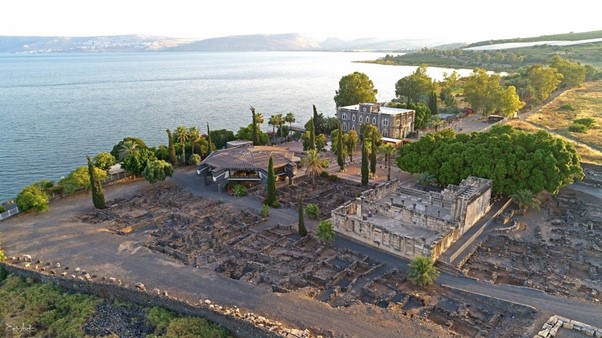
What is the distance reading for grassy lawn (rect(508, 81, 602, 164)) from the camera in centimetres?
7345

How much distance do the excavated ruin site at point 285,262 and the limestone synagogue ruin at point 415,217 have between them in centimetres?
297

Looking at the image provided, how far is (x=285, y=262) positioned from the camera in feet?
130

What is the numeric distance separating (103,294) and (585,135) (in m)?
85.5

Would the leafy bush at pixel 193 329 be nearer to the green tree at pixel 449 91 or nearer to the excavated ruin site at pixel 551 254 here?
the excavated ruin site at pixel 551 254

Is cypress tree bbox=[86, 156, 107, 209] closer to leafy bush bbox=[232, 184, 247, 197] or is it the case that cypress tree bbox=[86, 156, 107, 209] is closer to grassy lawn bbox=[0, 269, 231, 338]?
leafy bush bbox=[232, 184, 247, 197]

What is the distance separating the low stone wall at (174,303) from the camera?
2831 cm

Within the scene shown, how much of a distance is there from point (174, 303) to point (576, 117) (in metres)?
98.7

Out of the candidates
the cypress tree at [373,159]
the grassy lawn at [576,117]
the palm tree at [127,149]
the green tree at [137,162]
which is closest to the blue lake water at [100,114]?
the palm tree at [127,149]

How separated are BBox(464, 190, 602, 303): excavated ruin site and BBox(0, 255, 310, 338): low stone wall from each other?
769 inches

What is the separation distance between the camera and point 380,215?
48.2 metres

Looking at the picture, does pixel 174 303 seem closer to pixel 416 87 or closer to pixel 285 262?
pixel 285 262

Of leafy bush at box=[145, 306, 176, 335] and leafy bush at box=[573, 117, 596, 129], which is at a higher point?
leafy bush at box=[573, 117, 596, 129]

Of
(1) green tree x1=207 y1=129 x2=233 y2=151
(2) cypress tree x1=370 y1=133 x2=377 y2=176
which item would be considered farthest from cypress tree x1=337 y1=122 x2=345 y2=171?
(1) green tree x1=207 y1=129 x2=233 y2=151

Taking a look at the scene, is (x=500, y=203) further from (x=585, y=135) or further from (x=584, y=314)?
(x=585, y=135)
